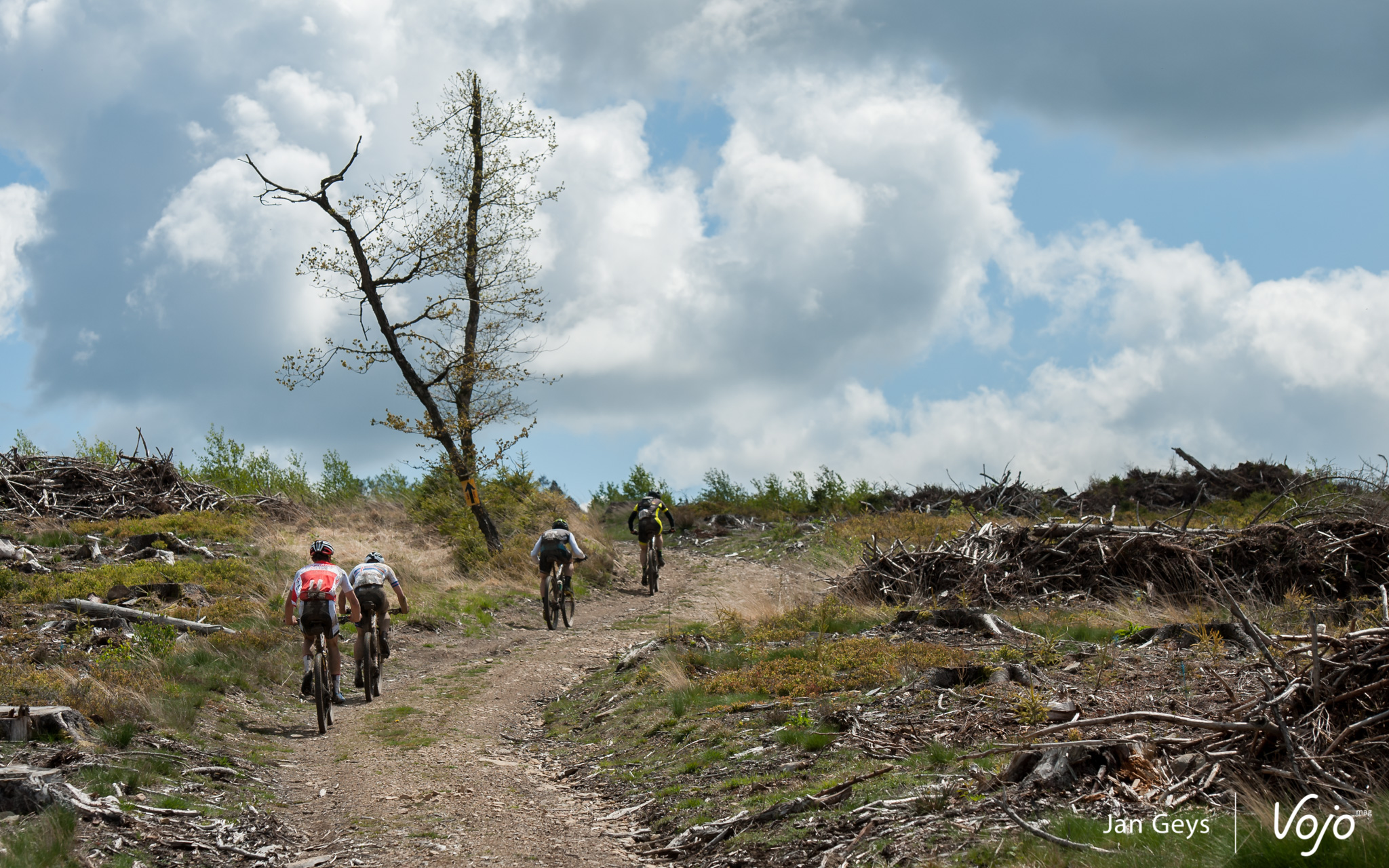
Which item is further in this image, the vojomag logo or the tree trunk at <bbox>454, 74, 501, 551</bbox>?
the tree trunk at <bbox>454, 74, 501, 551</bbox>

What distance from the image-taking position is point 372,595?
1207 centimetres

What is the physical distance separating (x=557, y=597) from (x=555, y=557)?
0.92m

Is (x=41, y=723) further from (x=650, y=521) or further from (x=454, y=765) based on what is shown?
(x=650, y=521)

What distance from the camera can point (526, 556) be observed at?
23031mm

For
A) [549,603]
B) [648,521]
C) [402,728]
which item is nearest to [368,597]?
[402,728]

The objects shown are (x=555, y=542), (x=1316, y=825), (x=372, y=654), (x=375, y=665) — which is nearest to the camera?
(x=1316, y=825)

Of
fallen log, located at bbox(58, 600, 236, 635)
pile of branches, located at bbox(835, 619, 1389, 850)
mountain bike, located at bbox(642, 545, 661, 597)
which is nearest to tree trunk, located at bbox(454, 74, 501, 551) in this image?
mountain bike, located at bbox(642, 545, 661, 597)

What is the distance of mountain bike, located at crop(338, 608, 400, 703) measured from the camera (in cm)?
1193

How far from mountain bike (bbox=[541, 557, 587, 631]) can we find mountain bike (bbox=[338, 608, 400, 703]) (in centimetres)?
509

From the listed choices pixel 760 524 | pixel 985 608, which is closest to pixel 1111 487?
pixel 760 524

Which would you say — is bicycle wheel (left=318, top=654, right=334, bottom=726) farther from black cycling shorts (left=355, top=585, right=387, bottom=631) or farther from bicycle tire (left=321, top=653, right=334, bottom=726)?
black cycling shorts (left=355, top=585, right=387, bottom=631)

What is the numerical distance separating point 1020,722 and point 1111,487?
25.4 metres

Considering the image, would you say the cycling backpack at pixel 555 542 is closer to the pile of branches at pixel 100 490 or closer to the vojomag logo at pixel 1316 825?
the vojomag logo at pixel 1316 825

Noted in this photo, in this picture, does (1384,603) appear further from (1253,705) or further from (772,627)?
(772,627)
